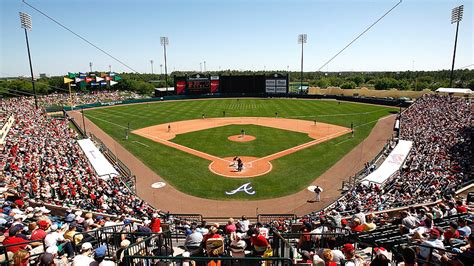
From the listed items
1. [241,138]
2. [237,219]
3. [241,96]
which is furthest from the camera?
[241,96]

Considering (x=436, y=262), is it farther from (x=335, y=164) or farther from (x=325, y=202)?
(x=335, y=164)

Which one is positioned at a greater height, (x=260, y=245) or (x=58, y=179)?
(x=260, y=245)

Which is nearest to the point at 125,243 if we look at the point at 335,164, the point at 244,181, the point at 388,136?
the point at 244,181

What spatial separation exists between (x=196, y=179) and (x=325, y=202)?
408 inches

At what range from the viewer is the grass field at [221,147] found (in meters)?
22.5

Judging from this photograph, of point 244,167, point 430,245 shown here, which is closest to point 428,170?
point 244,167

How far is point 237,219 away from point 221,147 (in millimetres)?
17694

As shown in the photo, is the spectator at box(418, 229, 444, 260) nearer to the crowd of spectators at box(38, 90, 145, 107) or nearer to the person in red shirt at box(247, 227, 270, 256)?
the person in red shirt at box(247, 227, 270, 256)

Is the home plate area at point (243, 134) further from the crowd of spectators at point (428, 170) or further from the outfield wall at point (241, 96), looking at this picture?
the outfield wall at point (241, 96)

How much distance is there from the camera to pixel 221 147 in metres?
32.9

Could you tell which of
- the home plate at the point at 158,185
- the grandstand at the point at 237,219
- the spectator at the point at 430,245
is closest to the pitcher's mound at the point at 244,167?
the home plate at the point at 158,185

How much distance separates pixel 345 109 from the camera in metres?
60.3

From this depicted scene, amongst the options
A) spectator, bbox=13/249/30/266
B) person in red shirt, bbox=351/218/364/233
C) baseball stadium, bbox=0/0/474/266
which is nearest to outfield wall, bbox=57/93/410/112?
baseball stadium, bbox=0/0/474/266

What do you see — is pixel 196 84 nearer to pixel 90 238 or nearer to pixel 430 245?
pixel 90 238
